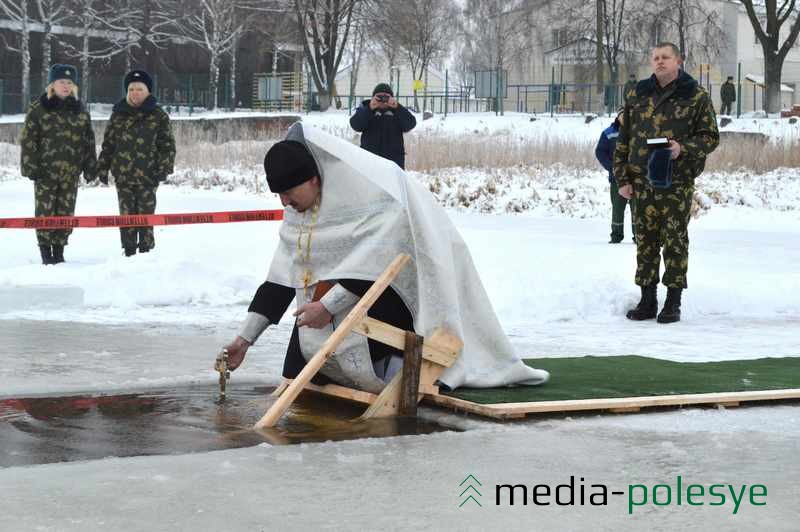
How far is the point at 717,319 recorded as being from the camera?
944 cm

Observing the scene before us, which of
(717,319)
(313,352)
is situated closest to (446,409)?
(313,352)

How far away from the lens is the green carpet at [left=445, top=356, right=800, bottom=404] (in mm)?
5980

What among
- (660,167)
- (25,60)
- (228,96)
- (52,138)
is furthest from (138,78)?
(228,96)

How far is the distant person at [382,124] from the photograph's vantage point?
13.4m

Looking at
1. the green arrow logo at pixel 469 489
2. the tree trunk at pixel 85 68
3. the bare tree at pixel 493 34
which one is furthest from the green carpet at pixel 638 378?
the bare tree at pixel 493 34

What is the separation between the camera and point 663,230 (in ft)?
29.3

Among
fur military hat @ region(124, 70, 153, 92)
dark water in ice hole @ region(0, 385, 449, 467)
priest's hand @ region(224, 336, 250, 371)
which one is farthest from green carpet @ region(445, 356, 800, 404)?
fur military hat @ region(124, 70, 153, 92)

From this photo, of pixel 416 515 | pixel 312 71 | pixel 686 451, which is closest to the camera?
pixel 416 515

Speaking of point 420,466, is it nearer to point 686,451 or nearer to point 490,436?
point 490,436

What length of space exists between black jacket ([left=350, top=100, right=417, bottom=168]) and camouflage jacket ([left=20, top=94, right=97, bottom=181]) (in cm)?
297

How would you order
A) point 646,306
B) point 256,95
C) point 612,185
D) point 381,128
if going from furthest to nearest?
1. point 256,95
2. point 612,185
3. point 381,128
4. point 646,306

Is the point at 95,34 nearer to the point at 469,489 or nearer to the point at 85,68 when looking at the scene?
the point at 85,68

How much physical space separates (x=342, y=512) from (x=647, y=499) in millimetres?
966

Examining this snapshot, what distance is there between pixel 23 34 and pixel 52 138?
126 ft
